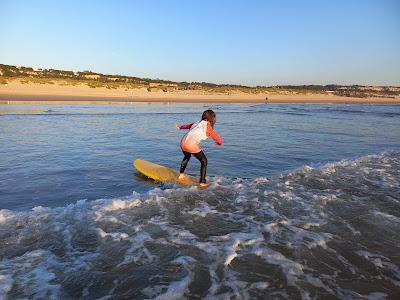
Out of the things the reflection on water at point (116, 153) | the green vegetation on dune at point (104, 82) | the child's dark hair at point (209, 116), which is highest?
the green vegetation on dune at point (104, 82)

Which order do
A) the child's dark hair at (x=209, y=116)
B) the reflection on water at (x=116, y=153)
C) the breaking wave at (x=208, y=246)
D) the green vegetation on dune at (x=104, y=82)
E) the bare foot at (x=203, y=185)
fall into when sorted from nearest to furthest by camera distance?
the breaking wave at (x=208, y=246), the reflection on water at (x=116, y=153), the bare foot at (x=203, y=185), the child's dark hair at (x=209, y=116), the green vegetation on dune at (x=104, y=82)

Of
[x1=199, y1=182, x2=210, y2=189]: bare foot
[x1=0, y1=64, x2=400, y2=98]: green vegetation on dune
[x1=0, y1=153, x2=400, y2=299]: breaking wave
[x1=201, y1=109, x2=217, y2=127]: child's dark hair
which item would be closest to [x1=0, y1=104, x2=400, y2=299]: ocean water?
[x1=0, y1=153, x2=400, y2=299]: breaking wave

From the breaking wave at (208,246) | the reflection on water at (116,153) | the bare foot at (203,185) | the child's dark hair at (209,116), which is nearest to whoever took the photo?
the breaking wave at (208,246)

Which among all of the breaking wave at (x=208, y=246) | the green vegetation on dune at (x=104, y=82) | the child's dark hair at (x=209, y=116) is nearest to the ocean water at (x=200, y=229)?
the breaking wave at (x=208, y=246)

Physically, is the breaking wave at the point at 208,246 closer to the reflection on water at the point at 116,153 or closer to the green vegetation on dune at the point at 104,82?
the reflection on water at the point at 116,153

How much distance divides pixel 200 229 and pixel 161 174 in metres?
3.23

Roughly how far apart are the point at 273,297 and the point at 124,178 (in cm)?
563

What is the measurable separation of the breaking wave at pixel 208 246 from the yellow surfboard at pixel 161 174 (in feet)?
1.82

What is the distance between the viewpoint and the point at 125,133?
646 inches

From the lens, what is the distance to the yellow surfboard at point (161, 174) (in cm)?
804

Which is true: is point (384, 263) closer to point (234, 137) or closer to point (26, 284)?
point (26, 284)

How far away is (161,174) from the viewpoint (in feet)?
27.6

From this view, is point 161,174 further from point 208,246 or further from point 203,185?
point 208,246

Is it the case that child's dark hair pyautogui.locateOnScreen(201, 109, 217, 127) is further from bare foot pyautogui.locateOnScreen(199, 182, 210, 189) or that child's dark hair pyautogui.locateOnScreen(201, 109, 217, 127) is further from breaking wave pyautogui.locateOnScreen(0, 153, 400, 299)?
breaking wave pyautogui.locateOnScreen(0, 153, 400, 299)
